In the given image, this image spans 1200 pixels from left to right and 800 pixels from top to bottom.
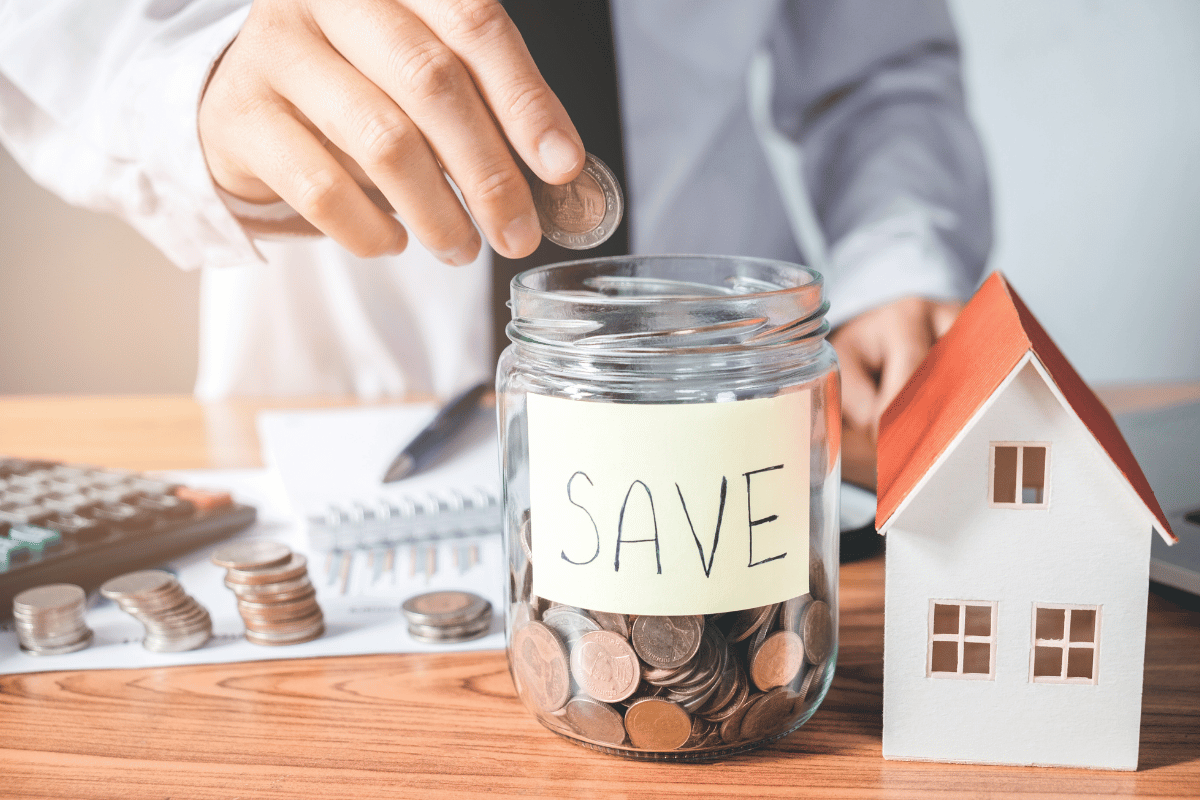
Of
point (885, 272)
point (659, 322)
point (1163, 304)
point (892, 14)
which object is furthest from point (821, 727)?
point (1163, 304)

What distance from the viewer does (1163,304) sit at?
6.57 ft

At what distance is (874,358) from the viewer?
993mm

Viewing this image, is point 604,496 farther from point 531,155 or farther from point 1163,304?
point 1163,304

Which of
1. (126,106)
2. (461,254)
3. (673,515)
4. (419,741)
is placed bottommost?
(419,741)

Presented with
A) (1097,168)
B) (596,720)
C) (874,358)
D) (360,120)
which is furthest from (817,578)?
(1097,168)

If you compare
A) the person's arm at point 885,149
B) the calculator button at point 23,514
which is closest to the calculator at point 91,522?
the calculator button at point 23,514

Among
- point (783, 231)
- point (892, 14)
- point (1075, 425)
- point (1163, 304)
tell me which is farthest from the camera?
point (1163, 304)

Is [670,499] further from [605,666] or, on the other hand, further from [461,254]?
[461,254]

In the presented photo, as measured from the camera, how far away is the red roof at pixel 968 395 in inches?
15.4

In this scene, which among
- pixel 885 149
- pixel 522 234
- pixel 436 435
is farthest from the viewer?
pixel 885 149

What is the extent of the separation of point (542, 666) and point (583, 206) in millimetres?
265

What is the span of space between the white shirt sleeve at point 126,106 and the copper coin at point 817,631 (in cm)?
55

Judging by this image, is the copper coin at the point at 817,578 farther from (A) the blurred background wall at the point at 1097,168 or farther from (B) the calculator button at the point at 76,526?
(A) the blurred background wall at the point at 1097,168

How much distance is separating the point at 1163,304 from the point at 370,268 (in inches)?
67.8
